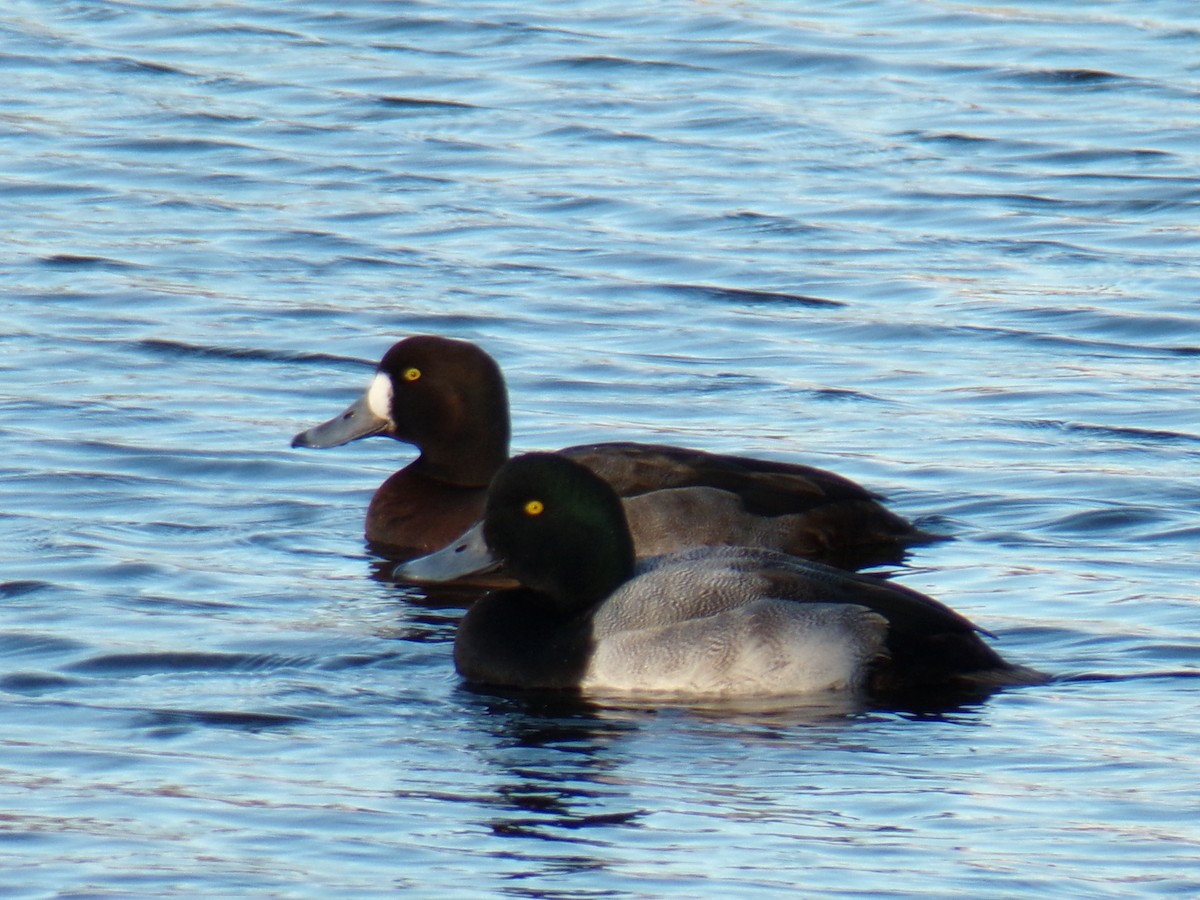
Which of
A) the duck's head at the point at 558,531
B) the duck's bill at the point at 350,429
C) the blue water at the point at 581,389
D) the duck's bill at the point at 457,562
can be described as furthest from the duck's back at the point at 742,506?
the duck's bill at the point at 350,429

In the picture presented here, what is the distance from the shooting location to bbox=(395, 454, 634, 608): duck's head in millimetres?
8547

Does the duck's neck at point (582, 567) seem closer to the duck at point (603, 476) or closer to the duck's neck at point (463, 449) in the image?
the duck at point (603, 476)

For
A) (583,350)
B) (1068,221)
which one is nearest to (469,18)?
(1068,221)

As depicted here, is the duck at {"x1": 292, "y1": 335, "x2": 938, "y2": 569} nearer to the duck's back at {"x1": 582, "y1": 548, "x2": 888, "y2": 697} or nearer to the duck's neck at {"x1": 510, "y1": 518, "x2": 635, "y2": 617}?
the duck's neck at {"x1": 510, "y1": 518, "x2": 635, "y2": 617}

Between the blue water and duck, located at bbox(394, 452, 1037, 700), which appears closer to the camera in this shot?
the blue water

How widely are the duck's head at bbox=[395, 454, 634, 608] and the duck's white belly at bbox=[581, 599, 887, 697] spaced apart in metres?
0.48

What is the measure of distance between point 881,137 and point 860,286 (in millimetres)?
3647

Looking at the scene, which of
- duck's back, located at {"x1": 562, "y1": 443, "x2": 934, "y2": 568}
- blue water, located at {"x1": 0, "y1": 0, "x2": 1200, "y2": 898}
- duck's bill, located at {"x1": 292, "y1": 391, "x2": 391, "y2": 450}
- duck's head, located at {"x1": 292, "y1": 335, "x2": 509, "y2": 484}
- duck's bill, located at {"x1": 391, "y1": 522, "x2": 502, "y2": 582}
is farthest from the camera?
duck's bill, located at {"x1": 292, "y1": 391, "x2": 391, "y2": 450}

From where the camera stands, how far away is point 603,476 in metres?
9.96

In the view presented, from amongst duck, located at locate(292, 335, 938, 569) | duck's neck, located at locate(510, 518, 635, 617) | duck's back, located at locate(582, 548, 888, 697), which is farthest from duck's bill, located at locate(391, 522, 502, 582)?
duck, located at locate(292, 335, 938, 569)

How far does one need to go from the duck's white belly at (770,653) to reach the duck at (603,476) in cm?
177

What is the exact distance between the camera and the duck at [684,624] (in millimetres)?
8148

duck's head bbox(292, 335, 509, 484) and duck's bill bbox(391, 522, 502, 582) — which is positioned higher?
duck's head bbox(292, 335, 509, 484)

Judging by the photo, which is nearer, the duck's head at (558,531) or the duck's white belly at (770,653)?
the duck's white belly at (770,653)
